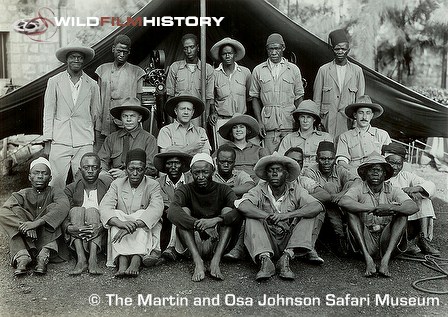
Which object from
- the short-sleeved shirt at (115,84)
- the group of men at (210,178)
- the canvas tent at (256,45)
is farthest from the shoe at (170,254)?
the canvas tent at (256,45)

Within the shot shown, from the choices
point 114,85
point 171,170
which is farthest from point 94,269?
point 114,85

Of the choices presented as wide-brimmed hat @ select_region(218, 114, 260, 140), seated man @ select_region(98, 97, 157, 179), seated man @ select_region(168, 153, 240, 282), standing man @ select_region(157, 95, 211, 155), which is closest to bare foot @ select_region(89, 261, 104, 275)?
seated man @ select_region(168, 153, 240, 282)

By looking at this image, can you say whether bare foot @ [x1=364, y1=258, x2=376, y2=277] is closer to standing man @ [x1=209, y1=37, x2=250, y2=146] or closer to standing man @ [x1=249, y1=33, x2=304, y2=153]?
standing man @ [x1=249, y1=33, x2=304, y2=153]

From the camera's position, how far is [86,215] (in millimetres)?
3770

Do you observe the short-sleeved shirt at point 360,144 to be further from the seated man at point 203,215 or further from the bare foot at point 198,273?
the bare foot at point 198,273

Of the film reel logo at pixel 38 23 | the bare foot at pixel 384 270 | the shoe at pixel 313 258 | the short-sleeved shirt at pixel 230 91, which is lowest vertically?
the bare foot at pixel 384 270

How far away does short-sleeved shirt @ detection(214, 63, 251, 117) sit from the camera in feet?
15.7

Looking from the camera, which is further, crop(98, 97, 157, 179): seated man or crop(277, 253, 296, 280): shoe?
crop(98, 97, 157, 179): seated man

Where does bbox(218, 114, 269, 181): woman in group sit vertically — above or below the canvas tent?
below

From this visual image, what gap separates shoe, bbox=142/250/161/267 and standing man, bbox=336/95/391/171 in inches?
64.3

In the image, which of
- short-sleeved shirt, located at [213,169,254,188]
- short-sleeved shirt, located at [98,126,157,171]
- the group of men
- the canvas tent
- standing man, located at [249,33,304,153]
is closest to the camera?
the group of men

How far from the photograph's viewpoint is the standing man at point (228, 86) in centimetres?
476

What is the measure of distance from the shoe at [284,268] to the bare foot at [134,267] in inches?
36.4

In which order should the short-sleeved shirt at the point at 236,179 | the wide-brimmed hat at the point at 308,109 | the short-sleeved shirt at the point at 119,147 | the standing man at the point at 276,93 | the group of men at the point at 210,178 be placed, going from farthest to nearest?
the standing man at the point at 276,93
the wide-brimmed hat at the point at 308,109
the short-sleeved shirt at the point at 119,147
the short-sleeved shirt at the point at 236,179
the group of men at the point at 210,178
